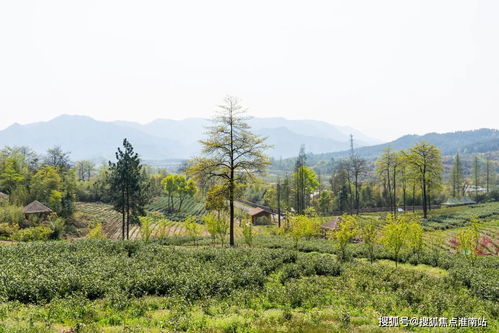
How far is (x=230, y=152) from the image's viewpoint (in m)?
27.8

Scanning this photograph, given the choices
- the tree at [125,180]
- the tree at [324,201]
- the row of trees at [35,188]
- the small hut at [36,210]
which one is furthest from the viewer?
the tree at [324,201]

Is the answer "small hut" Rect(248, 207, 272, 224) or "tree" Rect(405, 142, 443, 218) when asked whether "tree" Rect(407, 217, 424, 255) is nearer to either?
"tree" Rect(405, 142, 443, 218)

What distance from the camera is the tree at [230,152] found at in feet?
90.0

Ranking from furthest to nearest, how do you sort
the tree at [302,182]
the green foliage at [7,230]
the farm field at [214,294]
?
the tree at [302,182], the green foliage at [7,230], the farm field at [214,294]

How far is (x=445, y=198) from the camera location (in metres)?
104

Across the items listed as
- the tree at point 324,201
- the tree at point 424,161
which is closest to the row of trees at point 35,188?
the tree at point 324,201

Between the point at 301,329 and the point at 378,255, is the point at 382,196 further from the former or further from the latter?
the point at 301,329

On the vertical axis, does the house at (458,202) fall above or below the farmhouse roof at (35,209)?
below

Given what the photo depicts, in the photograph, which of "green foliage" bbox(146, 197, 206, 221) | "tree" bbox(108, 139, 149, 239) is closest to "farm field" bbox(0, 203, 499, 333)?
"tree" bbox(108, 139, 149, 239)

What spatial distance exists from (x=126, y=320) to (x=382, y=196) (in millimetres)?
96617

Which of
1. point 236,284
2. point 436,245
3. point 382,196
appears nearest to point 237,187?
point 236,284

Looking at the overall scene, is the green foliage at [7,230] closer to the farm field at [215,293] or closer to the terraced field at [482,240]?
the farm field at [215,293]

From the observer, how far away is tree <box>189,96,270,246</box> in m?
27.4

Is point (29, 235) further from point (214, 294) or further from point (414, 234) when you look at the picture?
point (414, 234)
